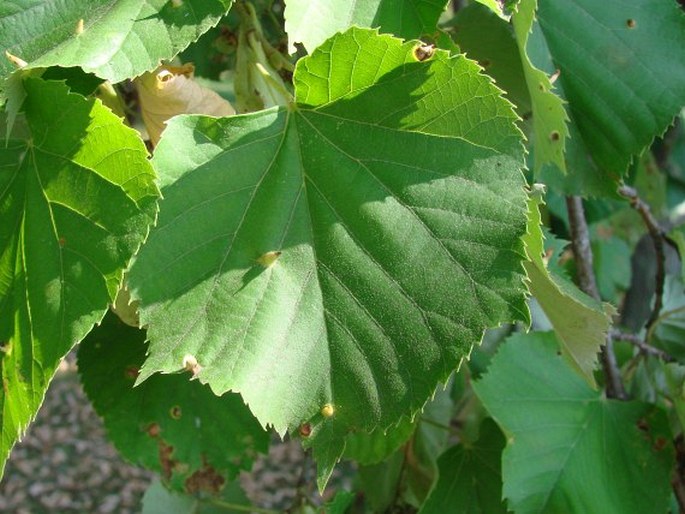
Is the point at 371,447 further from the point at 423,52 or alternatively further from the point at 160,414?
the point at 423,52

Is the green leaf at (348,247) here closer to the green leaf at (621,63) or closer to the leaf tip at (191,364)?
the leaf tip at (191,364)

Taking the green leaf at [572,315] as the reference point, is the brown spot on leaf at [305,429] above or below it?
below

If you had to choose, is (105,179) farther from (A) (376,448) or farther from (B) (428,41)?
(A) (376,448)

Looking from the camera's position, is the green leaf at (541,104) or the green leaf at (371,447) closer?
the green leaf at (541,104)

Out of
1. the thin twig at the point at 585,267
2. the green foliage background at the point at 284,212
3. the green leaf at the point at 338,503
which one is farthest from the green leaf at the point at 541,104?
the green leaf at the point at 338,503

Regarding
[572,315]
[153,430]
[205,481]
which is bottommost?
[205,481]

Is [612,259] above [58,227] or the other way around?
the other way around

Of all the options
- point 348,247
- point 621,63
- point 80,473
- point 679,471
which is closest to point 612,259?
point 679,471

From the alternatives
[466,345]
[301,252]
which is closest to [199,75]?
[301,252]
